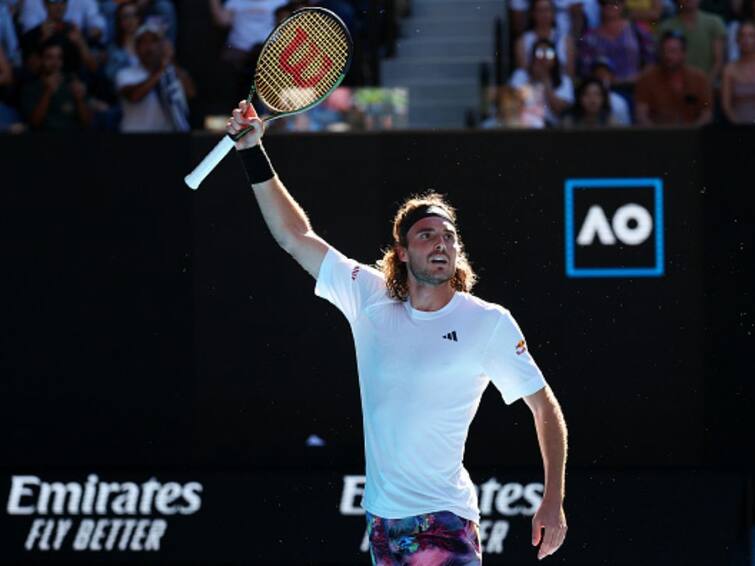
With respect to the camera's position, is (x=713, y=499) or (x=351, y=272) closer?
(x=351, y=272)

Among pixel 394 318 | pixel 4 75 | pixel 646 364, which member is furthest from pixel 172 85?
pixel 394 318

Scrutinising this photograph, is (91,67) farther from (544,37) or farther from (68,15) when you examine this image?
(544,37)

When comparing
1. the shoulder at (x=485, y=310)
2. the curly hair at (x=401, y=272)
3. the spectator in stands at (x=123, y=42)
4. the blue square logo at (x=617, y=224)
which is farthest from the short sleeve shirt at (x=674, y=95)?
the shoulder at (x=485, y=310)

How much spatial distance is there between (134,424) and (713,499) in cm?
326

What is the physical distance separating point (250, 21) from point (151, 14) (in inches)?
26.4

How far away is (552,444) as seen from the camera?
4.91 m

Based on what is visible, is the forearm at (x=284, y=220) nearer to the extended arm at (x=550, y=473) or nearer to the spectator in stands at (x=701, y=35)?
the extended arm at (x=550, y=473)


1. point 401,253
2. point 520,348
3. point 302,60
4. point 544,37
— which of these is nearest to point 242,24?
point 544,37

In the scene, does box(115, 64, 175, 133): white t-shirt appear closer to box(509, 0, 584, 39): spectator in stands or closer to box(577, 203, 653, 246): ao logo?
box(509, 0, 584, 39): spectator in stands

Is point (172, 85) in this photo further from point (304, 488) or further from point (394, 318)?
point (394, 318)

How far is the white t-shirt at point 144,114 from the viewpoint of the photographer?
9.20 m

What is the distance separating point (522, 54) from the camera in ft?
31.0

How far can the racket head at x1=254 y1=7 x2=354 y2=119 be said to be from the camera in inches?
221

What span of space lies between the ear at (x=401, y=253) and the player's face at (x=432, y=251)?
0.20 feet
